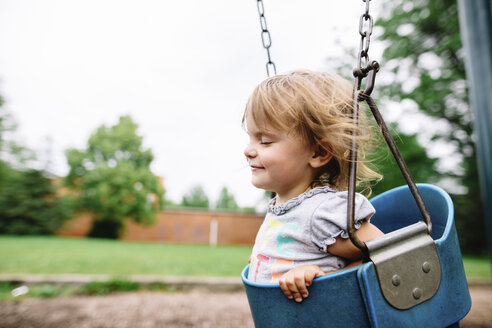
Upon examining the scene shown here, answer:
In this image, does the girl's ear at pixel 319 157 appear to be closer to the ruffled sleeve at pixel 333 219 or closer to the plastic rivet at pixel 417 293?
the ruffled sleeve at pixel 333 219

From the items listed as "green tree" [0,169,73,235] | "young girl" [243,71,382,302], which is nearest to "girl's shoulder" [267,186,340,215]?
"young girl" [243,71,382,302]

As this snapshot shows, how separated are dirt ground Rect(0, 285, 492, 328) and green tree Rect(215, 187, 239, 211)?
145 feet

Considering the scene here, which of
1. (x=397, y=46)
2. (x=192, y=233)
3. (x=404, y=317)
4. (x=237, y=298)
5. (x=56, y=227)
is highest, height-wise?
(x=397, y=46)

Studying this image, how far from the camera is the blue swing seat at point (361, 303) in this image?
66 cm

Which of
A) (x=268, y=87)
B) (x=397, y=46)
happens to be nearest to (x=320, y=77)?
(x=268, y=87)

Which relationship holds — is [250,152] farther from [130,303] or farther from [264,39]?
[130,303]

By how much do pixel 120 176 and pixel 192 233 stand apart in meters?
5.48

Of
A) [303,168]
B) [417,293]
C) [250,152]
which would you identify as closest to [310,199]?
[303,168]

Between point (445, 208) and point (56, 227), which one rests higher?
point (445, 208)

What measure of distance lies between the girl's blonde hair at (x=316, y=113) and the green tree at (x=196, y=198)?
148 feet

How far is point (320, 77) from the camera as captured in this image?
1.04 metres

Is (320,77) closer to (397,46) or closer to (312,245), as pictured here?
(312,245)

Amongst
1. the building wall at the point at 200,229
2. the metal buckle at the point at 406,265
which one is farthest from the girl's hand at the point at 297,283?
the building wall at the point at 200,229

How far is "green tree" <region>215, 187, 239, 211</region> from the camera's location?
47031 mm
